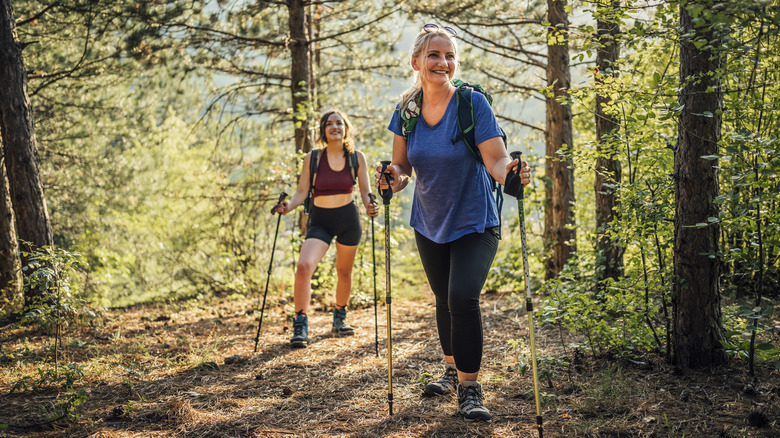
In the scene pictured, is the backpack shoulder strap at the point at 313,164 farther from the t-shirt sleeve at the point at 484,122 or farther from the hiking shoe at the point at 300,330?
the t-shirt sleeve at the point at 484,122

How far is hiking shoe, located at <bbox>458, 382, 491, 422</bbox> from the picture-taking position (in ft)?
9.97

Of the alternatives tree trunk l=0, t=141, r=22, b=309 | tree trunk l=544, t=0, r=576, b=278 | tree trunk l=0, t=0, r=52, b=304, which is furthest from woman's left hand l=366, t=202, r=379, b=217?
tree trunk l=0, t=141, r=22, b=309

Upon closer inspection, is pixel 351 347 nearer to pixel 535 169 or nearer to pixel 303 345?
pixel 303 345

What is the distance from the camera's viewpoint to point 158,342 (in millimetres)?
5637

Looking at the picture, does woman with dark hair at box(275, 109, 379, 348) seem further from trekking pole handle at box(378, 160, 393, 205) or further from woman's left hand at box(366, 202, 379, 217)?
trekking pole handle at box(378, 160, 393, 205)

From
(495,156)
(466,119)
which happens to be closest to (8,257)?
(466,119)

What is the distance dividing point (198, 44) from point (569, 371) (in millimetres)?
7730

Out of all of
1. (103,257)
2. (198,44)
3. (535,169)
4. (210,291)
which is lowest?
(210,291)

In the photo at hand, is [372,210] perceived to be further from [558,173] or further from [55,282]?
[558,173]

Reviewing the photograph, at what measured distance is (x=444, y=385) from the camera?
142 inches

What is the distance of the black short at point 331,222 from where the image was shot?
5514 mm

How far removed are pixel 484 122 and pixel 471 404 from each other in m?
1.57

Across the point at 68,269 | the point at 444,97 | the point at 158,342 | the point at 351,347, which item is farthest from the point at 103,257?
the point at 444,97

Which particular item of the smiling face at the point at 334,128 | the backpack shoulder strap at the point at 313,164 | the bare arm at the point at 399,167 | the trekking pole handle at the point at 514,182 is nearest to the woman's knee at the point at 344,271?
the backpack shoulder strap at the point at 313,164
